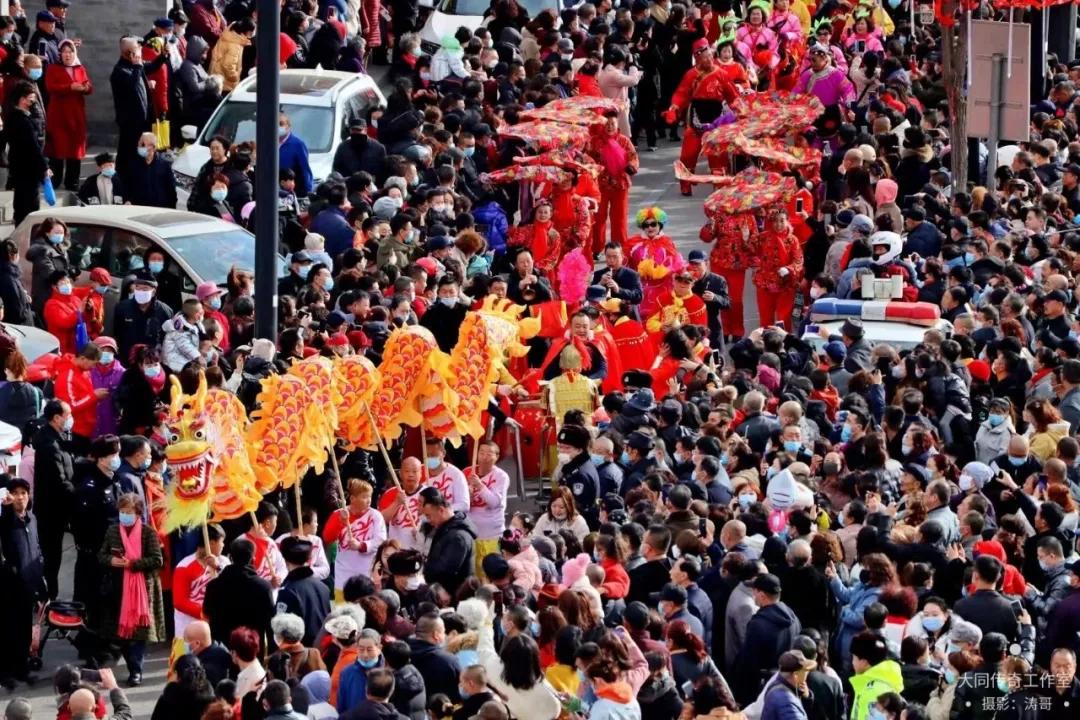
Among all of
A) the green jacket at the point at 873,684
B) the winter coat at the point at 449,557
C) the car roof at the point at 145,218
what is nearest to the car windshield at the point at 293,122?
the car roof at the point at 145,218

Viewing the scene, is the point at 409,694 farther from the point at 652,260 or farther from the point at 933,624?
the point at 652,260

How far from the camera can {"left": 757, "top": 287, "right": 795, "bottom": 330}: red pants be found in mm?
22422

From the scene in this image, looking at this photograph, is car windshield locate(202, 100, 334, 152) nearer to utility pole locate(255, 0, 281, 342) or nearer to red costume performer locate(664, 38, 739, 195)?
red costume performer locate(664, 38, 739, 195)

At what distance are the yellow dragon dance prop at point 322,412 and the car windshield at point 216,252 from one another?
10.7 feet

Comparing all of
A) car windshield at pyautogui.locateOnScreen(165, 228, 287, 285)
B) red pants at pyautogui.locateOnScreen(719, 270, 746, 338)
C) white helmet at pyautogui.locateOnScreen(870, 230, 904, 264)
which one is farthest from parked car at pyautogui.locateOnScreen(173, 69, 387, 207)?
white helmet at pyautogui.locateOnScreen(870, 230, 904, 264)

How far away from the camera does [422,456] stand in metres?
17.4

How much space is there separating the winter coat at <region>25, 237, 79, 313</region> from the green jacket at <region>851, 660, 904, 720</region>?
9277 mm

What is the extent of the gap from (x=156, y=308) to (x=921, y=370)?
5.84 m

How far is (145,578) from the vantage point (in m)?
16.0

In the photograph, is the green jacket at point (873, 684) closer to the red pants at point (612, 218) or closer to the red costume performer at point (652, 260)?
the red costume performer at point (652, 260)

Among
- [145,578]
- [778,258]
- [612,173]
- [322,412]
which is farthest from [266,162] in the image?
[612,173]

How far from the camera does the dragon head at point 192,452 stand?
48.3 ft

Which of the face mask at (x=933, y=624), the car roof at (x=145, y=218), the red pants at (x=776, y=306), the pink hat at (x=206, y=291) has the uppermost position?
the car roof at (x=145, y=218)

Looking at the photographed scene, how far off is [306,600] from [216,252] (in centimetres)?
705
